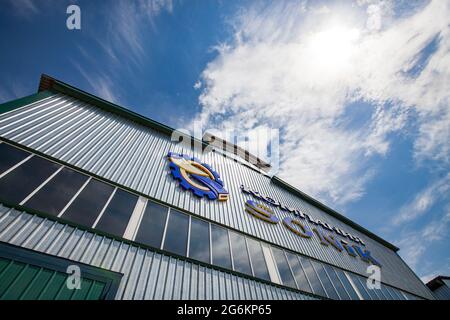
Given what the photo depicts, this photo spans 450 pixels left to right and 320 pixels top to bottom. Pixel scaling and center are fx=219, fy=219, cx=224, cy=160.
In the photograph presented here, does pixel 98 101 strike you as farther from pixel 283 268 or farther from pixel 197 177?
pixel 283 268

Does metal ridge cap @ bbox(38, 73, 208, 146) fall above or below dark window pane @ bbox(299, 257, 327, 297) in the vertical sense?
above

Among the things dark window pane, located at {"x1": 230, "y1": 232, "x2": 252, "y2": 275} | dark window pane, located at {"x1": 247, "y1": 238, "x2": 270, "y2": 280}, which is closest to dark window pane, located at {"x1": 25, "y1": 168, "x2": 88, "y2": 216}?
dark window pane, located at {"x1": 230, "y1": 232, "x2": 252, "y2": 275}

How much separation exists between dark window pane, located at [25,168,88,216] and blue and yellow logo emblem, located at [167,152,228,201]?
4.04 metres

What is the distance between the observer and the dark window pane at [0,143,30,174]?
6.32 metres

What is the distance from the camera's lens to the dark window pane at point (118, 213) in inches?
271

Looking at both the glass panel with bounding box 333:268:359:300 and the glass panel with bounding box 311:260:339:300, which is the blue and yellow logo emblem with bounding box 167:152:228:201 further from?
the glass panel with bounding box 333:268:359:300

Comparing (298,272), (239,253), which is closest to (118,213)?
(239,253)

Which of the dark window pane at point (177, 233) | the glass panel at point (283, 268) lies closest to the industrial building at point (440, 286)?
the glass panel at point (283, 268)

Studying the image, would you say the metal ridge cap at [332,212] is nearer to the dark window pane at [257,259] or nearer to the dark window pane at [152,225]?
the dark window pane at [257,259]

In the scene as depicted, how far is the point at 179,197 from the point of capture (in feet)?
31.8

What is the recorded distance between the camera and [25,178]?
6.41 meters

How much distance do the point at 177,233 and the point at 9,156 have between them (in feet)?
18.9

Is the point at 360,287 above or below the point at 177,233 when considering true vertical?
below

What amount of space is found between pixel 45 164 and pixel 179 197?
487 centimetres
